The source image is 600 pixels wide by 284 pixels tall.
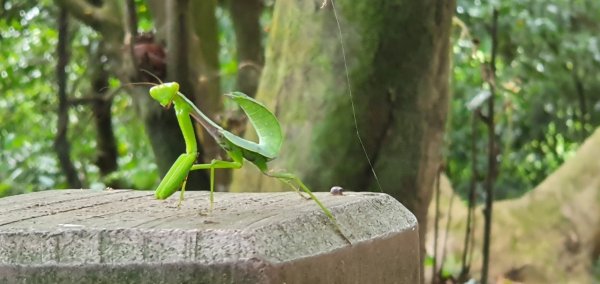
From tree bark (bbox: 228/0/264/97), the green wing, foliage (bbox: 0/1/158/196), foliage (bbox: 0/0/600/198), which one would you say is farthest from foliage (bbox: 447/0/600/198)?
the green wing

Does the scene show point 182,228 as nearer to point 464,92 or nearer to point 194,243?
point 194,243

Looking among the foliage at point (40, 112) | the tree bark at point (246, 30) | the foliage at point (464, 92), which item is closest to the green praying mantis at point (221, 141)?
the tree bark at point (246, 30)

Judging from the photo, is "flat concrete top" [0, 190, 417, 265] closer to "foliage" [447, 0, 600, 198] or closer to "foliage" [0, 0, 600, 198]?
"foliage" [447, 0, 600, 198]

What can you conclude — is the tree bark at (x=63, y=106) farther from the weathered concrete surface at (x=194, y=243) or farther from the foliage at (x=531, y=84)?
the weathered concrete surface at (x=194, y=243)

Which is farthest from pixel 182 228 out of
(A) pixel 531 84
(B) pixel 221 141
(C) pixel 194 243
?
(A) pixel 531 84

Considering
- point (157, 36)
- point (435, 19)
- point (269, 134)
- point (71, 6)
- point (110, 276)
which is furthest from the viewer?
point (71, 6)

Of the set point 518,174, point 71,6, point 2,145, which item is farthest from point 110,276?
point 518,174

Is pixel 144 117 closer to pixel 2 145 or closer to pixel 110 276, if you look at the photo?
pixel 2 145
